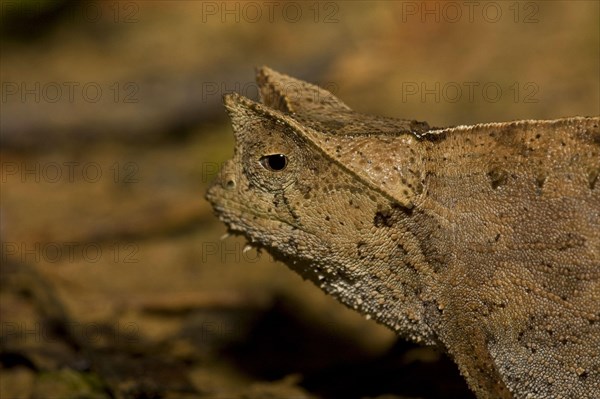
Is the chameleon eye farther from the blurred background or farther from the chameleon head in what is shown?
the blurred background

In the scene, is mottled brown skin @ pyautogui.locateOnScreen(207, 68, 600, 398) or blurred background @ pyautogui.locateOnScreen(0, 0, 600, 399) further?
blurred background @ pyautogui.locateOnScreen(0, 0, 600, 399)

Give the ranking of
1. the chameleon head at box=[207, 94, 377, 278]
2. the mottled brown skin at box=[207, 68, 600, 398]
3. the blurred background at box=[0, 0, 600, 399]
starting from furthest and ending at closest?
the blurred background at box=[0, 0, 600, 399]
the chameleon head at box=[207, 94, 377, 278]
the mottled brown skin at box=[207, 68, 600, 398]

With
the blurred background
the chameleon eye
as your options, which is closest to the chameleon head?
the chameleon eye

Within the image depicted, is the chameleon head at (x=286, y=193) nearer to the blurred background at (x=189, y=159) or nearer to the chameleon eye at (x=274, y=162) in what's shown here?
the chameleon eye at (x=274, y=162)

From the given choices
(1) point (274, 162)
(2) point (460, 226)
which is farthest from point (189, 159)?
(2) point (460, 226)

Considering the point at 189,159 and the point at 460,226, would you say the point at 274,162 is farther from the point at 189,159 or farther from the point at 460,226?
the point at 189,159

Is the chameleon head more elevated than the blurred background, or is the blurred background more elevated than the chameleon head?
the blurred background

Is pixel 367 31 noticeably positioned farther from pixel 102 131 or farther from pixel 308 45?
pixel 102 131
